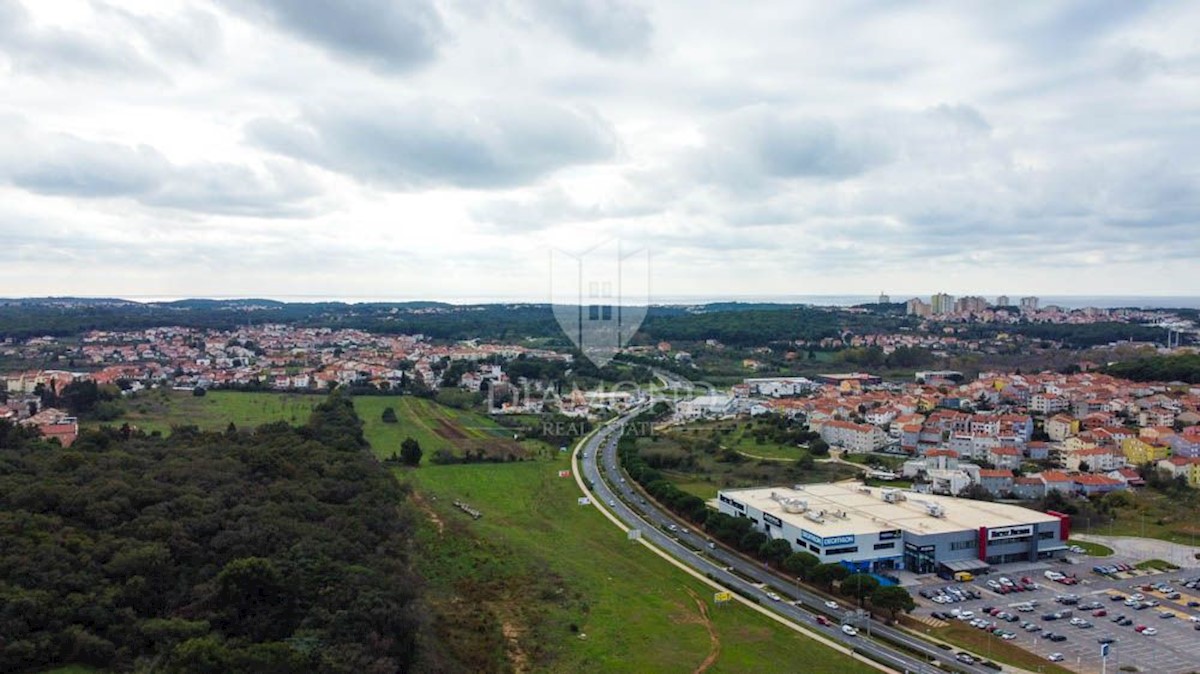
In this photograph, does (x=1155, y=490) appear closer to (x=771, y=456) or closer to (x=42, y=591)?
(x=771, y=456)

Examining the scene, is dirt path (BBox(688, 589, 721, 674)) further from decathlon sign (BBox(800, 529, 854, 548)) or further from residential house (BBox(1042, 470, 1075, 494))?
residential house (BBox(1042, 470, 1075, 494))

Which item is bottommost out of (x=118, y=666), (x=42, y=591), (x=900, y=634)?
(x=900, y=634)

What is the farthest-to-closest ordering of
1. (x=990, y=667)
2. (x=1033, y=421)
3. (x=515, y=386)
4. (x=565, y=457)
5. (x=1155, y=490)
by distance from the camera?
(x=515, y=386), (x=1033, y=421), (x=565, y=457), (x=1155, y=490), (x=990, y=667)

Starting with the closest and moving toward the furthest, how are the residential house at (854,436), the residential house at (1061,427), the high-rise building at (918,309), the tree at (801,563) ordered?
the tree at (801,563), the residential house at (854,436), the residential house at (1061,427), the high-rise building at (918,309)

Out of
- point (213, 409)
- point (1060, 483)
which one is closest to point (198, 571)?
point (1060, 483)

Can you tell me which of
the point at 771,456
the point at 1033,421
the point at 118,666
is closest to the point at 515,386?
the point at 771,456

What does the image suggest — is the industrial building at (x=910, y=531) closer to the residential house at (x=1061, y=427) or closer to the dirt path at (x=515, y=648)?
the dirt path at (x=515, y=648)

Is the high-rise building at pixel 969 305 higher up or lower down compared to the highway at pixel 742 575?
higher up

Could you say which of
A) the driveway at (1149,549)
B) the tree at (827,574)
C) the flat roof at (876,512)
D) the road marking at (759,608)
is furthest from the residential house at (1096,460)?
the road marking at (759,608)
